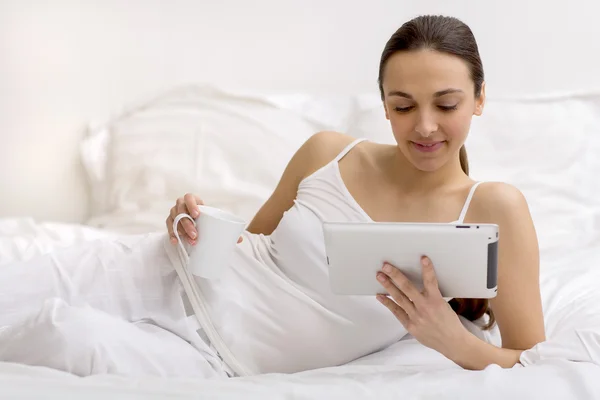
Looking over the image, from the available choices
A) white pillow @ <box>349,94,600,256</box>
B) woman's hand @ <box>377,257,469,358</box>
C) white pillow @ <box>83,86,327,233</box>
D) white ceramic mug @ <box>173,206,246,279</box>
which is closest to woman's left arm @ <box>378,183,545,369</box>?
woman's hand @ <box>377,257,469,358</box>

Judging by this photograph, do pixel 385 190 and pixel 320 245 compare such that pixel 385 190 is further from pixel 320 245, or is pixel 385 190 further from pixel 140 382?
pixel 140 382

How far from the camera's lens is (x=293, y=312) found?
1.22 meters

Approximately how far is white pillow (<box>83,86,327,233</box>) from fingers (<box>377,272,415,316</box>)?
2.99ft

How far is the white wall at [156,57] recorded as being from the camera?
2213 millimetres

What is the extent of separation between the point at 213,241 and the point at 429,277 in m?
0.32

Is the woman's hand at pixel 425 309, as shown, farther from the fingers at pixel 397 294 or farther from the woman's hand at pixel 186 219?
the woman's hand at pixel 186 219

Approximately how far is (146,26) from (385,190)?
1.29 m

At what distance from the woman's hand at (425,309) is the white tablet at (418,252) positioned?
0.01 m

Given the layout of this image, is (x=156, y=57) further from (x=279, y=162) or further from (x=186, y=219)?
(x=186, y=219)

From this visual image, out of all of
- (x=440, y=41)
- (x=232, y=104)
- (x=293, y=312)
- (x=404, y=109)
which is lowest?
(x=293, y=312)

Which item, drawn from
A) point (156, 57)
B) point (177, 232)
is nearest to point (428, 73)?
point (177, 232)

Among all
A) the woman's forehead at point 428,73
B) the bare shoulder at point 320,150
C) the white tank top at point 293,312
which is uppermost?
the woman's forehead at point 428,73

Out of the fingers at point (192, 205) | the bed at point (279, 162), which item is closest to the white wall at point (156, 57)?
the bed at point (279, 162)

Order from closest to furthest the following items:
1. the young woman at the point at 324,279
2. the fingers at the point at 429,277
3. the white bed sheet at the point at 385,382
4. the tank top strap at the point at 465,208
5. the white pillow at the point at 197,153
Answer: the white bed sheet at the point at 385,382, the fingers at the point at 429,277, the young woman at the point at 324,279, the tank top strap at the point at 465,208, the white pillow at the point at 197,153
